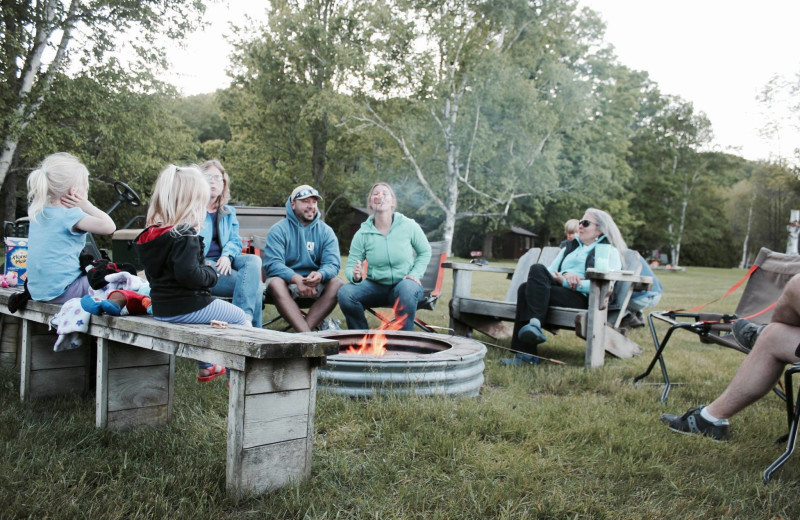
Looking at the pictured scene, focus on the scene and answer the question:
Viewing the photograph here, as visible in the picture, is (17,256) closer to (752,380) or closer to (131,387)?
(131,387)

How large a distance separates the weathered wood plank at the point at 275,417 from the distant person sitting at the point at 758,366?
1796mm

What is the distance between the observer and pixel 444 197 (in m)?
25.4

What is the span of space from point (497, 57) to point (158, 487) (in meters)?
22.1

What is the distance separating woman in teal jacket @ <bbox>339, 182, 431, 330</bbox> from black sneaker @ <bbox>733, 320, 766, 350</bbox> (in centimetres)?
216

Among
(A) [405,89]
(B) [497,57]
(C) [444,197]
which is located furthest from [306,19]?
(C) [444,197]

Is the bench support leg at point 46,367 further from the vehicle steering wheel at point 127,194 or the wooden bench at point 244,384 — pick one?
the vehicle steering wheel at point 127,194

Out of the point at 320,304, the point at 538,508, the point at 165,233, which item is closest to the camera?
the point at 538,508

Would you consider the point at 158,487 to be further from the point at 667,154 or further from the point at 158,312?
the point at 667,154

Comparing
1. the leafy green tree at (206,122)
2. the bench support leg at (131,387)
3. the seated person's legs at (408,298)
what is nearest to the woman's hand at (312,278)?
the seated person's legs at (408,298)

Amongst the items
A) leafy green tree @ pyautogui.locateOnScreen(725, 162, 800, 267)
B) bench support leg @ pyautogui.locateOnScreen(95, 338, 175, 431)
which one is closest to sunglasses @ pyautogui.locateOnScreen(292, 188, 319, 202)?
bench support leg @ pyautogui.locateOnScreen(95, 338, 175, 431)

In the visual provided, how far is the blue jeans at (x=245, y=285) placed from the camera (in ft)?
13.0

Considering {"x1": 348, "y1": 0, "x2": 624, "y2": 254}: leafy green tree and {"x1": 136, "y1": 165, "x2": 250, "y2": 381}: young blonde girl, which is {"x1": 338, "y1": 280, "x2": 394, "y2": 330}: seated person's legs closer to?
{"x1": 136, "y1": 165, "x2": 250, "y2": 381}: young blonde girl

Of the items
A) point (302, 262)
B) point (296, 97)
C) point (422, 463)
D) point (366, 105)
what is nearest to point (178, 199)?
point (422, 463)

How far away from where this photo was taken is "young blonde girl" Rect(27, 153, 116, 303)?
278 cm
